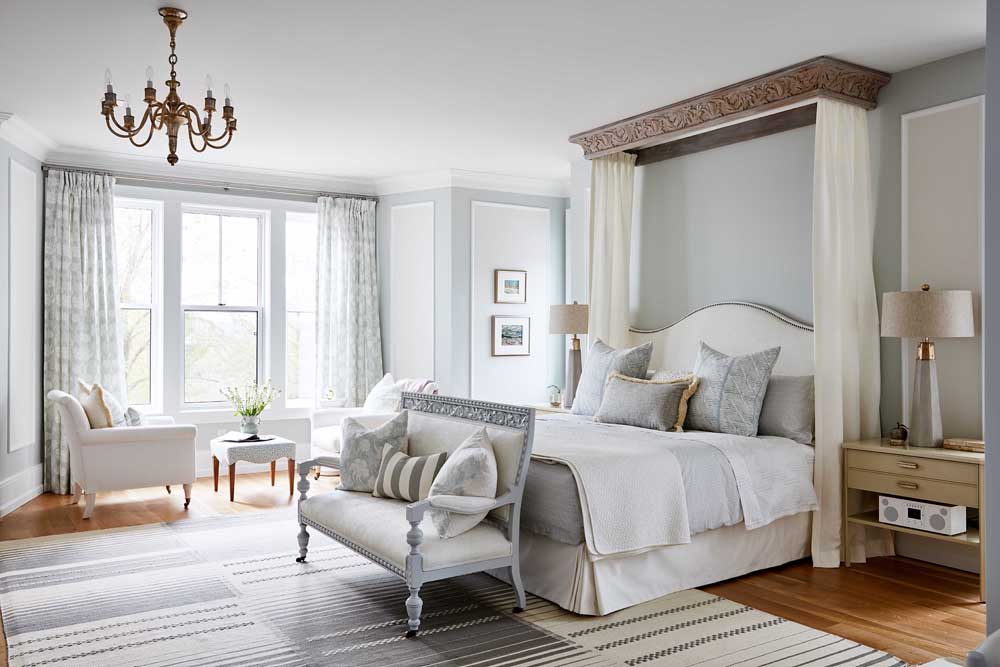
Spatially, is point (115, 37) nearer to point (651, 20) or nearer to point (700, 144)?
point (651, 20)

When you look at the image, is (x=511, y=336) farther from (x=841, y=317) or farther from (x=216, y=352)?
(x=841, y=317)

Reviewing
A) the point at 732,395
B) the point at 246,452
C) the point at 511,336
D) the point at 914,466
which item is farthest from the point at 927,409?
the point at 246,452

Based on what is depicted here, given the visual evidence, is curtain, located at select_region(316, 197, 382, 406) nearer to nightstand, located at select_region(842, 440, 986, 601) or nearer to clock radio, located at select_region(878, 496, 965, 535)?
nightstand, located at select_region(842, 440, 986, 601)

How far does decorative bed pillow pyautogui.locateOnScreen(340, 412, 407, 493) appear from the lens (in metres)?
4.14

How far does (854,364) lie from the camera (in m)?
4.50

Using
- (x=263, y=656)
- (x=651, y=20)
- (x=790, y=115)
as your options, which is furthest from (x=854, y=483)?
(x=263, y=656)

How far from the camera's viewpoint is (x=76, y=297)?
6.53 m

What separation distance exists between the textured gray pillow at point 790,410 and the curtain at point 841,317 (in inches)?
3.8

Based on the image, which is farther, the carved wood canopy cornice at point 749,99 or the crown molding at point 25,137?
the crown molding at point 25,137

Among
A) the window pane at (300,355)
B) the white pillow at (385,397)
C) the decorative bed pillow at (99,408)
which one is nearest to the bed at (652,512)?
the white pillow at (385,397)

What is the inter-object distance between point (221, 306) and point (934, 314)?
5878 millimetres

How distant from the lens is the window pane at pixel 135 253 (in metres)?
7.08

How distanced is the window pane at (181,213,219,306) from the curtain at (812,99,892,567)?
17.4ft

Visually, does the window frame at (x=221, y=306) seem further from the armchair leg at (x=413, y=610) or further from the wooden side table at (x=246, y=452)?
the armchair leg at (x=413, y=610)
